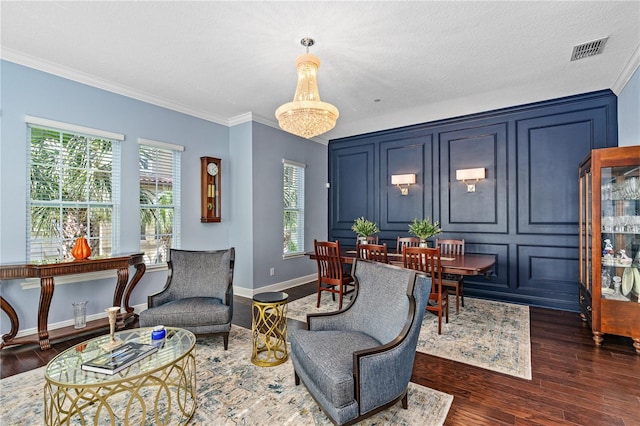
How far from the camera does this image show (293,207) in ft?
19.5

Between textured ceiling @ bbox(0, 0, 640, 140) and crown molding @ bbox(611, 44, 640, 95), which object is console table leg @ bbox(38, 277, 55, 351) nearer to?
textured ceiling @ bbox(0, 0, 640, 140)

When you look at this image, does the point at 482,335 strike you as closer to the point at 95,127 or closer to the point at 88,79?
the point at 95,127

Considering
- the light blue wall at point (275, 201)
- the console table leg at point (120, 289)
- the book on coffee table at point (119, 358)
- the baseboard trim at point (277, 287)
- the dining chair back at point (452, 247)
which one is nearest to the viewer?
the book on coffee table at point (119, 358)

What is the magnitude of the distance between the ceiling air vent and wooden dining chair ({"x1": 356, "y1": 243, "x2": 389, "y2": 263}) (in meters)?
2.75

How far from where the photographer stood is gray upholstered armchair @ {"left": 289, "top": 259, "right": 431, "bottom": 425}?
5.61 ft

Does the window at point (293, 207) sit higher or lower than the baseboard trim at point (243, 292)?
higher

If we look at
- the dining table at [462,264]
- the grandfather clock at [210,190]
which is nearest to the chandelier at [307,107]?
the dining table at [462,264]

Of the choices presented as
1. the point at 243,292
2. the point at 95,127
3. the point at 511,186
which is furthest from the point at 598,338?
the point at 95,127

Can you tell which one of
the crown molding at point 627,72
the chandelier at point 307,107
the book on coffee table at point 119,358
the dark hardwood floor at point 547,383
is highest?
the crown molding at point 627,72

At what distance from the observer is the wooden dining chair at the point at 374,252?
153 inches

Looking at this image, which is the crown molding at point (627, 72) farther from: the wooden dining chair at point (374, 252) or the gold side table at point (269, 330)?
the gold side table at point (269, 330)

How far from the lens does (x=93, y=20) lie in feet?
8.62

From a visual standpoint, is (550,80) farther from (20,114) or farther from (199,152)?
(20,114)

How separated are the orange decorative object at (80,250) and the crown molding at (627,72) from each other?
19.0 ft
